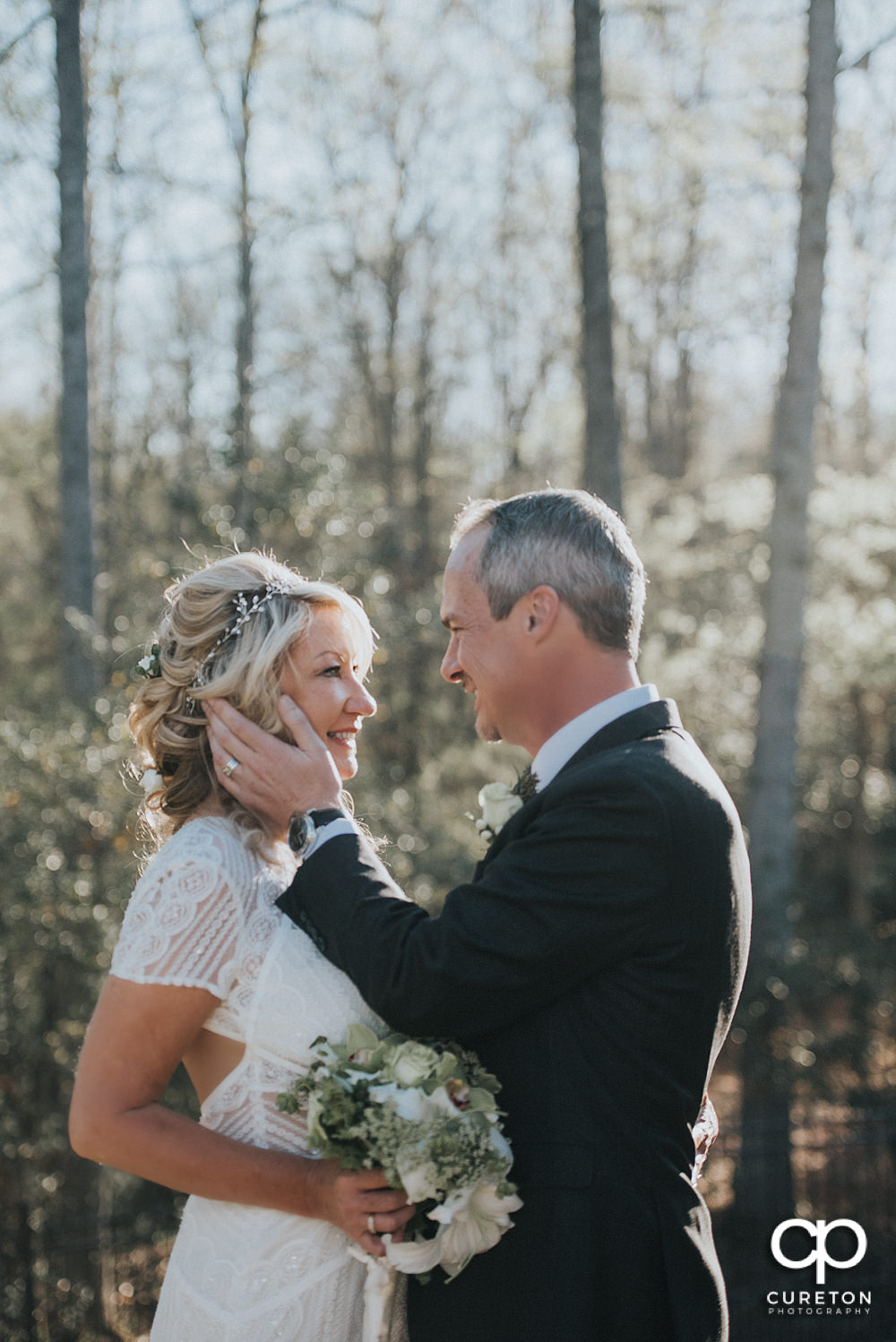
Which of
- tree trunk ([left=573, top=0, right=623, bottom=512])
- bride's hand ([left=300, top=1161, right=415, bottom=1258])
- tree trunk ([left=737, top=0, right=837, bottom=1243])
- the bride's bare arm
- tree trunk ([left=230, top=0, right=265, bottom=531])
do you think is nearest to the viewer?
bride's hand ([left=300, top=1161, right=415, bottom=1258])

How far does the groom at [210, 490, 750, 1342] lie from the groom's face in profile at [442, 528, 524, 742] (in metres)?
0.24

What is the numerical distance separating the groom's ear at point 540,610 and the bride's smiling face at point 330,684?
1.79 ft

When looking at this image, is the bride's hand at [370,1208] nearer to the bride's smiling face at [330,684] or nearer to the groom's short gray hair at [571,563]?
the bride's smiling face at [330,684]

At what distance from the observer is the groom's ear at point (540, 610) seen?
90.3 inches

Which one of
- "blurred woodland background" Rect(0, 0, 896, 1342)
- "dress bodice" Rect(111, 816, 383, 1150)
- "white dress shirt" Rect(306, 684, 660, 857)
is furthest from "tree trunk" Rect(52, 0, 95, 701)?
"white dress shirt" Rect(306, 684, 660, 857)

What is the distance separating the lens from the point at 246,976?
2.36m

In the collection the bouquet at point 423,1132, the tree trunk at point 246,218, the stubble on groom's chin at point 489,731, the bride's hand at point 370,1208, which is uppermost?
the tree trunk at point 246,218

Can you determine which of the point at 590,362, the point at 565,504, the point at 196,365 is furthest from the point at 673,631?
the point at 565,504

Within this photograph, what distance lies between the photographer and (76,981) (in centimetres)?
605

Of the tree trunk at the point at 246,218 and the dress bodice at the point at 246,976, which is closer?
the dress bodice at the point at 246,976

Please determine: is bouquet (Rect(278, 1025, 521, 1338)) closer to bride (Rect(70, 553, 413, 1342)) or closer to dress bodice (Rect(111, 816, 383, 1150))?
bride (Rect(70, 553, 413, 1342))

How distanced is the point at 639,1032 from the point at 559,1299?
508mm

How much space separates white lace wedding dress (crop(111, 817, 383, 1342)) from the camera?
2309 mm

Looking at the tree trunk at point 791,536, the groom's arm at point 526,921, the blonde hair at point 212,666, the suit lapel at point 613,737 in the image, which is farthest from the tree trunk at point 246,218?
the groom's arm at point 526,921
